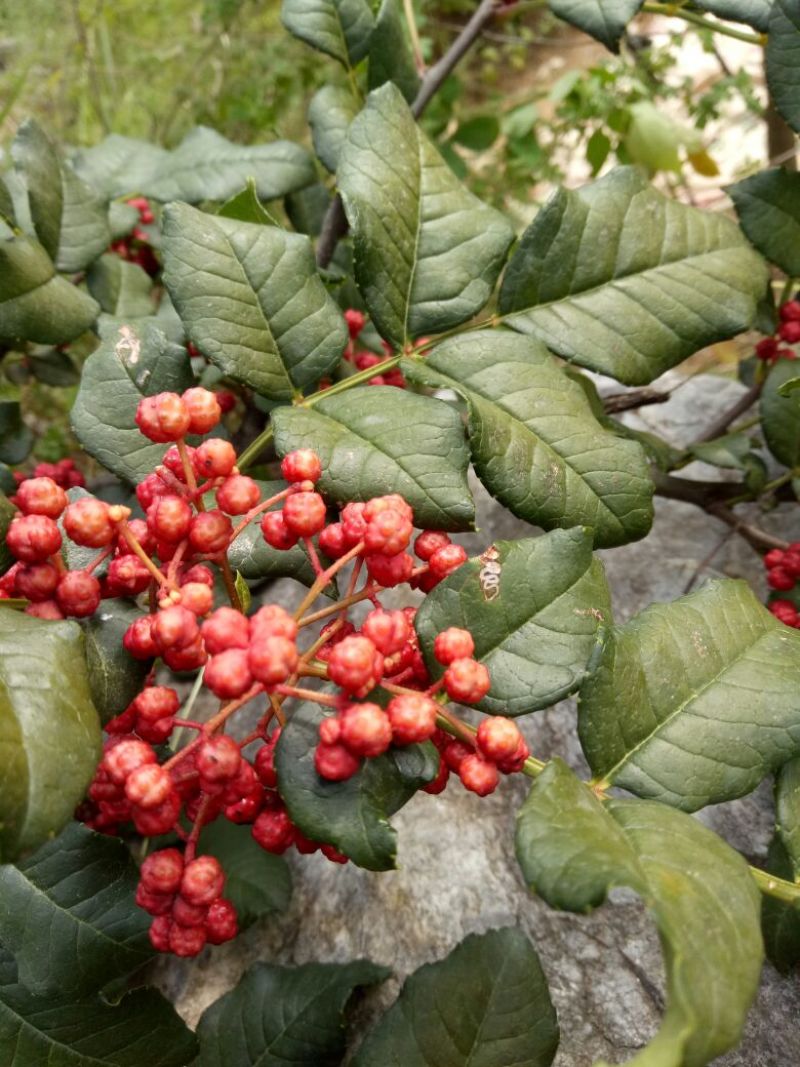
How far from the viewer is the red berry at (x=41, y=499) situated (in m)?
0.90

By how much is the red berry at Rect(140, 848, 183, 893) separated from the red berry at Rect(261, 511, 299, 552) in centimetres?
33

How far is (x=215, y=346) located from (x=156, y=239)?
36.6 inches

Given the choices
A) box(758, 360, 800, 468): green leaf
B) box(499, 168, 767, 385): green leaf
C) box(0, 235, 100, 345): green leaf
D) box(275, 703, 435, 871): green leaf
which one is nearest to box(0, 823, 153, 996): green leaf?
box(275, 703, 435, 871): green leaf

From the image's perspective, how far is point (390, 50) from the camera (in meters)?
1.46

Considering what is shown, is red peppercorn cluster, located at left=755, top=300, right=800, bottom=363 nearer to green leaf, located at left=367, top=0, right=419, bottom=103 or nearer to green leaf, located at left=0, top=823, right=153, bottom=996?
green leaf, located at left=367, top=0, right=419, bottom=103

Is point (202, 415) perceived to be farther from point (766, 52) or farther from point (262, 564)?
point (766, 52)

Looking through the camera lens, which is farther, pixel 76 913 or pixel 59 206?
pixel 59 206

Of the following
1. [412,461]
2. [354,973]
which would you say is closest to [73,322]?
[412,461]

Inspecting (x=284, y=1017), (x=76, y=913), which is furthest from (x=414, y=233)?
(x=284, y=1017)

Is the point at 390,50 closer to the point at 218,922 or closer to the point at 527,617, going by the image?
the point at 527,617

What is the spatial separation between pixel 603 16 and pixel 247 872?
1341 millimetres

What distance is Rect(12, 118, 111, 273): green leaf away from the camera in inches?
55.8

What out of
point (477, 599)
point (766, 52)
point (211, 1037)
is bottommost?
point (211, 1037)

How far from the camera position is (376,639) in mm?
835
